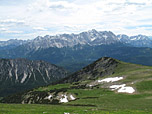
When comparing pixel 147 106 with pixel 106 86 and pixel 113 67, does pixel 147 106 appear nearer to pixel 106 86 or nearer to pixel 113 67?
pixel 106 86

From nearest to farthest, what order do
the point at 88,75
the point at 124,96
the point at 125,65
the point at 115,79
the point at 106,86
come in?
1. the point at 124,96
2. the point at 106,86
3. the point at 115,79
4. the point at 125,65
5. the point at 88,75

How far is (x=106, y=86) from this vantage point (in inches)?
4665

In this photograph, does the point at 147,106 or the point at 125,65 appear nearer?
the point at 147,106

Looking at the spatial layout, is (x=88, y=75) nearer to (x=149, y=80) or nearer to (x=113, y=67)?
(x=113, y=67)

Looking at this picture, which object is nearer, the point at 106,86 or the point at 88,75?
the point at 106,86

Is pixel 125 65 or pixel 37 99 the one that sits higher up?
pixel 125 65

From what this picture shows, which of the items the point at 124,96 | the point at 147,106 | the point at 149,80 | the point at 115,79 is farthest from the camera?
the point at 115,79

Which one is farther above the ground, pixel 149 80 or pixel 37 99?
pixel 149 80

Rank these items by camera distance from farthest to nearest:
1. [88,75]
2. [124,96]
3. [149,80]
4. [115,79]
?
[88,75] < [115,79] < [149,80] < [124,96]

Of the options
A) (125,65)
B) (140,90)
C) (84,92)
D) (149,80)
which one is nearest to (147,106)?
(140,90)

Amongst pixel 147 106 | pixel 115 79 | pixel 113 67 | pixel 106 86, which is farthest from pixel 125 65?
pixel 147 106

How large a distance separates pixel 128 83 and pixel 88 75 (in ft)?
272

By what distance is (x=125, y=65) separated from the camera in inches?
6713

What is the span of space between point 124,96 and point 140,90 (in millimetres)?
11104
